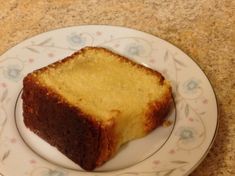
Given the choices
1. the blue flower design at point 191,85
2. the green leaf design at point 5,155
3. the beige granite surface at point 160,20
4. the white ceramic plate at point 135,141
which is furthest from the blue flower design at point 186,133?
the green leaf design at point 5,155

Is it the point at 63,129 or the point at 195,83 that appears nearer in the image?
the point at 63,129

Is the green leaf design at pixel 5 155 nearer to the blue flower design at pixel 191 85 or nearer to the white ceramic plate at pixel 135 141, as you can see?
the white ceramic plate at pixel 135 141

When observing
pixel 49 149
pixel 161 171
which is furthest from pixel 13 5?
pixel 161 171

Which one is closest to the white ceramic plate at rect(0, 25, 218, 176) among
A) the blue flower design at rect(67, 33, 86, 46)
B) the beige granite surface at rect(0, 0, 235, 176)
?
the blue flower design at rect(67, 33, 86, 46)

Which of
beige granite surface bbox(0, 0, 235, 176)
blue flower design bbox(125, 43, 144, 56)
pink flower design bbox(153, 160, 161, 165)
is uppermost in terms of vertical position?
blue flower design bbox(125, 43, 144, 56)

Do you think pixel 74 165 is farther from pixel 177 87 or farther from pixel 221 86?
pixel 221 86

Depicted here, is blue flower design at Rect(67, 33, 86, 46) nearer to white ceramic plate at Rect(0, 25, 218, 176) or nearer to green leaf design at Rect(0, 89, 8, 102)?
white ceramic plate at Rect(0, 25, 218, 176)
